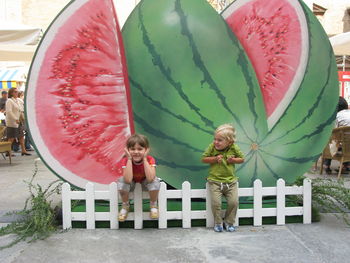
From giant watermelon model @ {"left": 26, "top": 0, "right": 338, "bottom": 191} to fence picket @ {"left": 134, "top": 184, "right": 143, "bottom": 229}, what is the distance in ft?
1.35

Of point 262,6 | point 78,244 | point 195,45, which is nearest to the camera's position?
point 78,244

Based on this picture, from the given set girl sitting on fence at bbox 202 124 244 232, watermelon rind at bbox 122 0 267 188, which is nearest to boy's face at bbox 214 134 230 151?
girl sitting on fence at bbox 202 124 244 232

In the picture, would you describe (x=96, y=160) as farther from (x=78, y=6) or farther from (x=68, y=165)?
(x=78, y=6)

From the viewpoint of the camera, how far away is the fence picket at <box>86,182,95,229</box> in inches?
139

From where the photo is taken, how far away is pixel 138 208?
354 centimetres

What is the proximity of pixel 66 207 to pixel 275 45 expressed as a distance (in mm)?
2485

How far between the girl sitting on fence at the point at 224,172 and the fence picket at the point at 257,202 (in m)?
0.19

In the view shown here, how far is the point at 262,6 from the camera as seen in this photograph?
13.4ft

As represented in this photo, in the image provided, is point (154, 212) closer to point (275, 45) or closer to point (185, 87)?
point (185, 87)

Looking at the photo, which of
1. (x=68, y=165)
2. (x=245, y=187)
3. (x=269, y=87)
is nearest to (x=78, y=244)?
(x=68, y=165)

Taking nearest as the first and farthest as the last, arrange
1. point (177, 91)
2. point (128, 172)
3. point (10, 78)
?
1. point (128, 172)
2. point (177, 91)
3. point (10, 78)

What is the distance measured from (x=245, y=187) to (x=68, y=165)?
1658 mm

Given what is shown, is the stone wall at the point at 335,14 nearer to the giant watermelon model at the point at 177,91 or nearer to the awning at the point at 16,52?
the awning at the point at 16,52

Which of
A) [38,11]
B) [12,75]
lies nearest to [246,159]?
[12,75]
